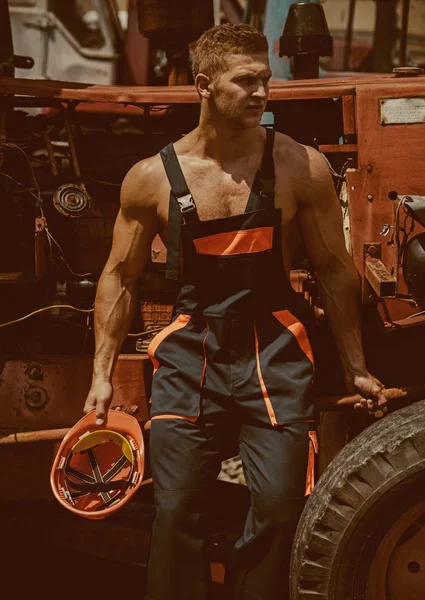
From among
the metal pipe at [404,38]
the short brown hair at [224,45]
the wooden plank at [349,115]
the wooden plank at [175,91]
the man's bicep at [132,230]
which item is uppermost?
the metal pipe at [404,38]

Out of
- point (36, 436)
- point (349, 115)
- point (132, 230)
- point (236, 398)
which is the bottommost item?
point (36, 436)

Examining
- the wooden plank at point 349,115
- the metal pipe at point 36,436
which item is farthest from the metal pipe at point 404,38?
the metal pipe at point 36,436

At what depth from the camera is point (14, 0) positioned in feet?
40.7

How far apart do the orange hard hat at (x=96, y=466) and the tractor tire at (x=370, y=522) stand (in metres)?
0.70

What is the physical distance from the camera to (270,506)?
163 inches

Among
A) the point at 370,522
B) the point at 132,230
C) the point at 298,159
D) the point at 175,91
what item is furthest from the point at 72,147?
the point at 370,522

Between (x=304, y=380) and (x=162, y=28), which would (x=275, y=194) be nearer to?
(x=304, y=380)

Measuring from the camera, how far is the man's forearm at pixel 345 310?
429 centimetres

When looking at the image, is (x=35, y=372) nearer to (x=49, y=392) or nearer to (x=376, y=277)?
(x=49, y=392)

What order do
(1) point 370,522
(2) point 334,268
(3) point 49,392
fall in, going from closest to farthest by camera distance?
(1) point 370,522 → (2) point 334,268 → (3) point 49,392

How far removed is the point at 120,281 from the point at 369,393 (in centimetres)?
105

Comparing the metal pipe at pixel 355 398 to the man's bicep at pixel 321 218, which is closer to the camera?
the man's bicep at pixel 321 218

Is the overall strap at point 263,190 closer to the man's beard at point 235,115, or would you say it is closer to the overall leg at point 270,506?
the man's beard at point 235,115

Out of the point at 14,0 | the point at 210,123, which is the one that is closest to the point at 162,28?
the point at 210,123
